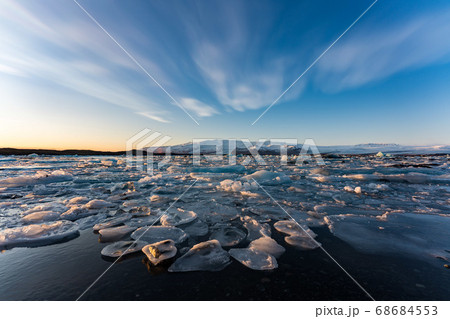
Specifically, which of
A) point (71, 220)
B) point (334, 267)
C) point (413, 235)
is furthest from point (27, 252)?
point (413, 235)

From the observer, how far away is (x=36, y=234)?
2.70m

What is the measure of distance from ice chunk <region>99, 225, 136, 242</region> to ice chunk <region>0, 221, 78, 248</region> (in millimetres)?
464

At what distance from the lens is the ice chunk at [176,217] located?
3.32 metres

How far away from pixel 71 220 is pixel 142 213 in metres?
1.24

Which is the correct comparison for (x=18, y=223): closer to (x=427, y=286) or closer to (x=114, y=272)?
(x=114, y=272)

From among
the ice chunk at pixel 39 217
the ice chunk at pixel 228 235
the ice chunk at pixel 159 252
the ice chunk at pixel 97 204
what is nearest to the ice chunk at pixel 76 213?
the ice chunk at pixel 39 217

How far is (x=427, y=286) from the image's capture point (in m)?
1.69

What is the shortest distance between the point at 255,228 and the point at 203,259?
51.9 inches

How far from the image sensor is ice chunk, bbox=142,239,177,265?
2050 mm

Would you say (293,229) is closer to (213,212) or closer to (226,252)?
(226,252)

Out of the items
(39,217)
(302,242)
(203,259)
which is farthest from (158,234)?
(39,217)

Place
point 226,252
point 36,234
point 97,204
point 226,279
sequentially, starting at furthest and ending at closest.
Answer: point 97,204
point 36,234
point 226,252
point 226,279

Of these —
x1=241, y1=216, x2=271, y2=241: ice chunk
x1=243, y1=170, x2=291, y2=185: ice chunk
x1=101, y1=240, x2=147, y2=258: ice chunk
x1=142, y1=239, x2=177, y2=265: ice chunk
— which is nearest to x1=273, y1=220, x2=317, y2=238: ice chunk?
x1=241, y1=216, x2=271, y2=241: ice chunk

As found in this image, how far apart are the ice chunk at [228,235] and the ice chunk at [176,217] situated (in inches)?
25.1
